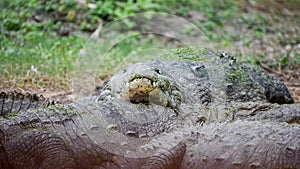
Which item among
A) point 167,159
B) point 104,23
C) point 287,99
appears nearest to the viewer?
point 167,159

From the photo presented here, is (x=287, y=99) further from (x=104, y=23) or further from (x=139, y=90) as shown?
(x=104, y=23)

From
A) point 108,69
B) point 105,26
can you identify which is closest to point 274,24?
point 105,26

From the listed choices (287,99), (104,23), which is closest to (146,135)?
(287,99)

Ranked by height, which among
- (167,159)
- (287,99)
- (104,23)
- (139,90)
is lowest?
(167,159)

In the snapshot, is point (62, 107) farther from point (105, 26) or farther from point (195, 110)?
point (105, 26)

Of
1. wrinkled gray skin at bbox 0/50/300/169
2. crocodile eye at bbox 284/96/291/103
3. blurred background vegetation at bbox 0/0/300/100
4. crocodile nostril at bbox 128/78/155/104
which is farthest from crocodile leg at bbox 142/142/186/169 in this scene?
blurred background vegetation at bbox 0/0/300/100

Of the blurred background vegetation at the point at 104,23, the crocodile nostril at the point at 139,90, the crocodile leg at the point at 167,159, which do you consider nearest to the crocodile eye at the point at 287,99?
the blurred background vegetation at the point at 104,23
